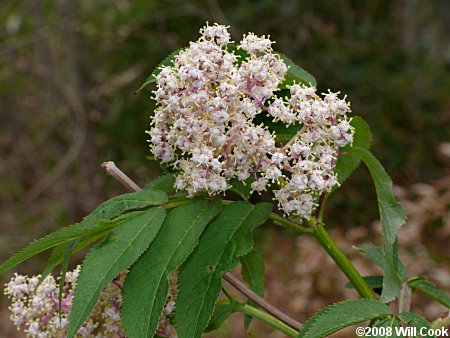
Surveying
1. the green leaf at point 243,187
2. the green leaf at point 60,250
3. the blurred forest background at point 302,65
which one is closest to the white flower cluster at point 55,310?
the green leaf at point 60,250

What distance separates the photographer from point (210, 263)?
1.30m

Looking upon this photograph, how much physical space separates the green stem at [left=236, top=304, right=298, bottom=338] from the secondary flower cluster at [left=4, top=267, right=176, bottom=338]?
0.69 feet

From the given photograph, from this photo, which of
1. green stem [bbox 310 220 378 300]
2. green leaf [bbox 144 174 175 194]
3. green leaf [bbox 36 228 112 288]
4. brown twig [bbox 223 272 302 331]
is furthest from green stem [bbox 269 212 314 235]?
green leaf [bbox 36 228 112 288]

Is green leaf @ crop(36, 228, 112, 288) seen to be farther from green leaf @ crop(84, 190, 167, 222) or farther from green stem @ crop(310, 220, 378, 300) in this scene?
green stem @ crop(310, 220, 378, 300)

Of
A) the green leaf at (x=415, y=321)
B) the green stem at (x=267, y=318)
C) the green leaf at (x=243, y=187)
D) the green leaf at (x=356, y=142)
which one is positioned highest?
the green leaf at (x=356, y=142)

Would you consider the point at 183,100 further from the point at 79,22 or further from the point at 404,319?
the point at 79,22

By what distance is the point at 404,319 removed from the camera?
1295 mm

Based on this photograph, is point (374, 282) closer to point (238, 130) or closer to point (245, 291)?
point (245, 291)

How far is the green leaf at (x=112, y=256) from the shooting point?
1.21 meters

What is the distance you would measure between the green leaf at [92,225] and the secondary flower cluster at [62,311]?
0.18 m

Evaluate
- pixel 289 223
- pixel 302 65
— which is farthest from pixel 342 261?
pixel 302 65

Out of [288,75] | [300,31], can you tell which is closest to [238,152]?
[288,75]

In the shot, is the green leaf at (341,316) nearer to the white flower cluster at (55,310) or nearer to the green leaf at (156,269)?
the green leaf at (156,269)

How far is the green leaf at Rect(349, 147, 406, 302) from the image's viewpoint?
1.38 metres
